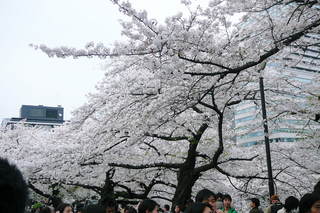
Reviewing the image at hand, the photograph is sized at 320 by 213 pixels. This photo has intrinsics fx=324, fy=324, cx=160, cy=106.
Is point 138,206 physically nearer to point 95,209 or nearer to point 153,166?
point 95,209

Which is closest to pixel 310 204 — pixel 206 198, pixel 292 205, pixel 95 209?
pixel 206 198

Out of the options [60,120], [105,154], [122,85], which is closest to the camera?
[122,85]

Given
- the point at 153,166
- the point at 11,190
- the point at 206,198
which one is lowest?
the point at 206,198

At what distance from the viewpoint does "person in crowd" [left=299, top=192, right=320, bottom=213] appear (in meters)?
3.11

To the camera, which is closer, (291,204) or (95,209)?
(95,209)

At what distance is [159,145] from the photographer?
12.3 m

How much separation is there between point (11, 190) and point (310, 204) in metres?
2.89

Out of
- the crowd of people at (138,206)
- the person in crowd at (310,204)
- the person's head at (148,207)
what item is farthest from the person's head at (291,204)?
the person's head at (148,207)

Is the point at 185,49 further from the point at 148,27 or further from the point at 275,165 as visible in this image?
the point at 275,165

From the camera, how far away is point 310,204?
3.14 meters

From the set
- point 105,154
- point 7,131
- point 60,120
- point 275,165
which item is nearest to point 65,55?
point 105,154

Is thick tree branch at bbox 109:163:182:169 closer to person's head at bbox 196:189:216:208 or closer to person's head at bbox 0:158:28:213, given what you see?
person's head at bbox 196:189:216:208

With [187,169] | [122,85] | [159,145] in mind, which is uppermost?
[122,85]

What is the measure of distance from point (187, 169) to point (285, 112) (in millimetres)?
3455
